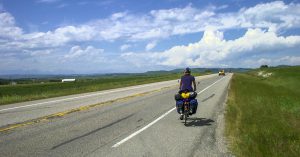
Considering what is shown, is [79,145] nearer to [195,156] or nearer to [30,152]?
[30,152]

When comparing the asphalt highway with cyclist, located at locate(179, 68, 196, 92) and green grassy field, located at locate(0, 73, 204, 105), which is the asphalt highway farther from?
green grassy field, located at locate(0, 73, 204, 105)

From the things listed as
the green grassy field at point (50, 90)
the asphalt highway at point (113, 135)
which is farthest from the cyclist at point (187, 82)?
the green grassy field at point (50, 90)

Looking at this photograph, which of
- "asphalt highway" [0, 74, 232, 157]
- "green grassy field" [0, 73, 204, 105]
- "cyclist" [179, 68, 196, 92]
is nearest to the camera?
"asphalt highway" [0, 74, 232, 157]

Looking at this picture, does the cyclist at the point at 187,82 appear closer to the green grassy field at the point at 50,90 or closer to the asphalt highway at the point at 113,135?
the asphalt highway at the point at 113,135

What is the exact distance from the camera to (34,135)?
33.9ft

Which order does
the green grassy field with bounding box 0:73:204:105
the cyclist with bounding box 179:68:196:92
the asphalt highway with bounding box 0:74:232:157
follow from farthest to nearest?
the green grassy field with bounding box 0:73:204:105 < the cyclist with bounding box 179:68:196:92 < the asphalt highway with bounding box 0:74:232:157

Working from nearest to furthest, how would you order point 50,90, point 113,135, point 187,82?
point 113,135, point 187,82, point 50,90

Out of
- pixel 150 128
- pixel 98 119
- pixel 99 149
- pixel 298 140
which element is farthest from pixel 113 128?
pixel 298 140

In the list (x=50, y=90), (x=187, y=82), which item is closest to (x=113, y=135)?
(x=187, y=82)

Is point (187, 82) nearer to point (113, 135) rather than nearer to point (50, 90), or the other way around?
point (113, 135)

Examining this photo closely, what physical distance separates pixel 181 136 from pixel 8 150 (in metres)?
4.47

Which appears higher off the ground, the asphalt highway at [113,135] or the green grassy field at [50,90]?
the asphalt highway at [113,135]

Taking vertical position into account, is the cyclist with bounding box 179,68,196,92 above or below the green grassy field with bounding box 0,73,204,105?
above

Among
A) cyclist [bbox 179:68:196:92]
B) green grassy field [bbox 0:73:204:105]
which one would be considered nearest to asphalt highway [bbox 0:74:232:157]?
cyclist [bbox 179:68:196:92]
